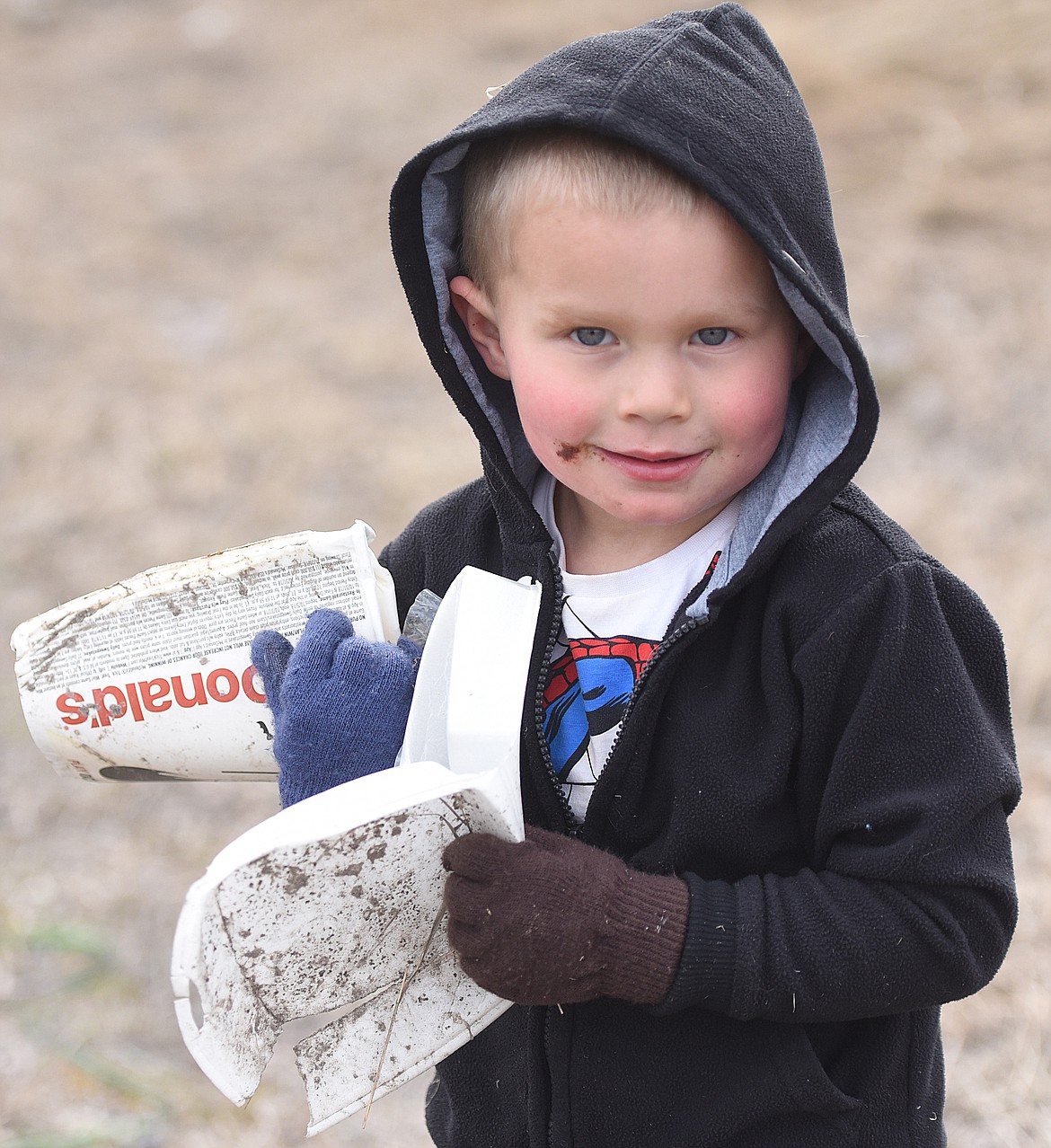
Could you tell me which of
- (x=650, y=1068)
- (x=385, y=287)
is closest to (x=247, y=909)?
(x=650, y=1068)

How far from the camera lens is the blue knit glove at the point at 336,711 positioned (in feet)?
4.53

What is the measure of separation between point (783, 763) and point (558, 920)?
27cm

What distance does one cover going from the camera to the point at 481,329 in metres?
1.56

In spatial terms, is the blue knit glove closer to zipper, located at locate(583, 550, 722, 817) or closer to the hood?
zipper, located at locate(583, 550, 722, 817)

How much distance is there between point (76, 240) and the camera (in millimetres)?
7203

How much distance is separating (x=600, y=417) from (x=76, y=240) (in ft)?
21.8

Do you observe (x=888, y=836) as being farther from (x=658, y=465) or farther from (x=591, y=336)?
(x=591, y=336)

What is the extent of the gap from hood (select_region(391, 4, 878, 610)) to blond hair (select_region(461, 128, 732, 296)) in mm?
31

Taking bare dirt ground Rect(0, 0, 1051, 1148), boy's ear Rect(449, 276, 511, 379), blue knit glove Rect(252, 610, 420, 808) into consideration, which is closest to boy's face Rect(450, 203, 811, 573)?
boy's ear Rect(449, 276, 511, 379)

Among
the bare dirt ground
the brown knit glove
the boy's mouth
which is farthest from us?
the bare dirt ground

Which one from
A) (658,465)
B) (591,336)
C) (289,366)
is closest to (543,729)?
(658,465)

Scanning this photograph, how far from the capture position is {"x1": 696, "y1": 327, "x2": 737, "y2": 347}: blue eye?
1.27 meters

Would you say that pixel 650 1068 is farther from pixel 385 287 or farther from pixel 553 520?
pixel 385 287

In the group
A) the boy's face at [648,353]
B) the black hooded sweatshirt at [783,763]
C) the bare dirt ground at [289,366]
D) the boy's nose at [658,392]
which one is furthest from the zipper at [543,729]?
the bare dirt ground at [289,366]
